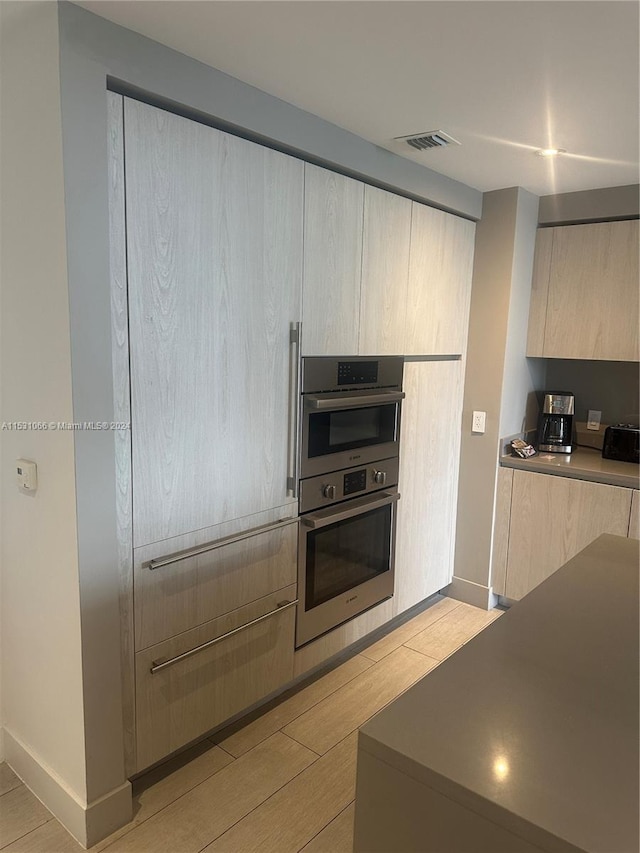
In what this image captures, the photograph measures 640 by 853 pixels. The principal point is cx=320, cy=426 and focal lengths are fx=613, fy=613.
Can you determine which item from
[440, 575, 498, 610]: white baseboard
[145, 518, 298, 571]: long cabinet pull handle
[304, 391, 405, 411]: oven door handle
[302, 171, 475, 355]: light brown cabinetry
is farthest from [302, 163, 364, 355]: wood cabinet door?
[440, 575, 498, 610]: white baseboard

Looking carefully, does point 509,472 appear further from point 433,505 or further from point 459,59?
point 459,59

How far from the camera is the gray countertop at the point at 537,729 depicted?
77cm

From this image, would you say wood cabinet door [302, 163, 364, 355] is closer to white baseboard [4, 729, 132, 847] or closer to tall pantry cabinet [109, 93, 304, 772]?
tall pantry cabinet [109, 93, 304, 772]

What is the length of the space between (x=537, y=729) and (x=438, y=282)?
8.03 feet

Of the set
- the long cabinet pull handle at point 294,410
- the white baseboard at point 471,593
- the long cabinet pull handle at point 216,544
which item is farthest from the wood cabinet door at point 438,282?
Answer: the white baseboard at point 471,593

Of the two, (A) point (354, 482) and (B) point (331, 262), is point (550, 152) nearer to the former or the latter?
(B) point (331, 262)

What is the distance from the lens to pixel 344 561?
8.91 feet

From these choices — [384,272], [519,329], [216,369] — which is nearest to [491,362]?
[519,329]

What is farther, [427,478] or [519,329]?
[519,329]

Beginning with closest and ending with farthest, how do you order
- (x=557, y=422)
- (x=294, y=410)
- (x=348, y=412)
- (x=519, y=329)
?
(x=294, y=410), (x=348, y=412), (x=519, y=329), (x=557, y=422)

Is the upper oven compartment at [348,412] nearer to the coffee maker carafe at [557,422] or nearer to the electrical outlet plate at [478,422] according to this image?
the electrical outlet plate at [478,422]

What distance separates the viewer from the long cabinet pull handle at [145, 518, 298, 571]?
1923 mm

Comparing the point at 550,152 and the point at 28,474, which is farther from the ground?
the point at 550,152

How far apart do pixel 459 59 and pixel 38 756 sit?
2.51 metres
